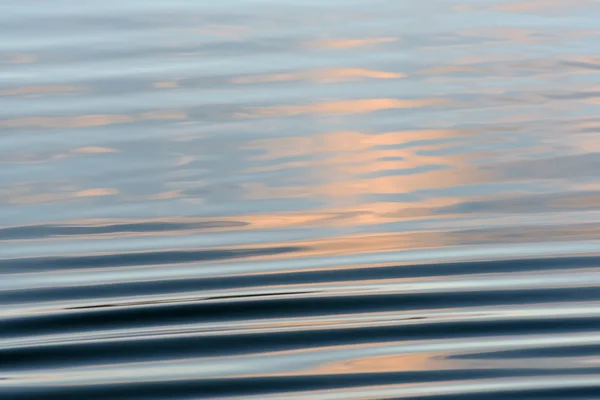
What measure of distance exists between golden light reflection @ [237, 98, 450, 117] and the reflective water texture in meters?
0.01

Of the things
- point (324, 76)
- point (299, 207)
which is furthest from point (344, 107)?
point (299, 207)

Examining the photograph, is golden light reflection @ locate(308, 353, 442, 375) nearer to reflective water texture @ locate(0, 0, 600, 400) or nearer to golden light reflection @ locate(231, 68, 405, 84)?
reflective water texture @ locate(0, 0, 600, 400)

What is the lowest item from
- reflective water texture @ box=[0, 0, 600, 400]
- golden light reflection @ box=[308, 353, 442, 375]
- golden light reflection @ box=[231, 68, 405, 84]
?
golden light reflection @ box=[308, 353, 442, 375]

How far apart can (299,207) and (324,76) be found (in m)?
1.07

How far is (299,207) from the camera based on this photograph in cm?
238

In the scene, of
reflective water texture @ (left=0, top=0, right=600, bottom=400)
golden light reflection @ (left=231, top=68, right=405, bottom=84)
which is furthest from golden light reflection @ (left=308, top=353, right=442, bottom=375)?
golden light reflection @ (left=231, top=68, right=405, bottom=84)

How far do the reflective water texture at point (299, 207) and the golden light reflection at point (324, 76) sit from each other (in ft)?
0.04

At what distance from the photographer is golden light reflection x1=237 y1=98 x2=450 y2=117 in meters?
3.02

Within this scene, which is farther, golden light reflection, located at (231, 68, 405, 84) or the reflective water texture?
golden light reflection, located at (231, 68, 405, 84)

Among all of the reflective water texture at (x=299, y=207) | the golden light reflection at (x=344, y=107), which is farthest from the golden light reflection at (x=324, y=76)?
the golden light reflection at (x=344, y=107)

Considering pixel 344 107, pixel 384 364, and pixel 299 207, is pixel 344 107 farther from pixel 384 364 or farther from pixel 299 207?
pixel 384 364

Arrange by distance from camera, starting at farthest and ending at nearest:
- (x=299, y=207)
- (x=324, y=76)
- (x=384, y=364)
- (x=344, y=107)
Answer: (x=324, y=76), (x=344, y=107), (x=299, y=207), (x=384, y=364)

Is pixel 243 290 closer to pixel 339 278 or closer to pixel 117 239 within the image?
pixel 339 278

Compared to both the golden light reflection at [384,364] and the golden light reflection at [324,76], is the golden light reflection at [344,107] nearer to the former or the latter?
the golden light reflection at [324,76]
